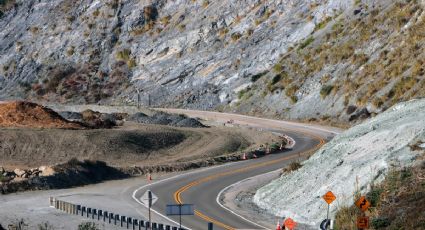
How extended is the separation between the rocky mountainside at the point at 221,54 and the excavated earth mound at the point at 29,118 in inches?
878

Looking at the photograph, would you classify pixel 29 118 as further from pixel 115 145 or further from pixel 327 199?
pixel 327 199

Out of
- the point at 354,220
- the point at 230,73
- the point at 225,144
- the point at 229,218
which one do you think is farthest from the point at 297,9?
the point at 354,220

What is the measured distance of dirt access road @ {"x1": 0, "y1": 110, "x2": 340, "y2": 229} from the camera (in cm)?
3058

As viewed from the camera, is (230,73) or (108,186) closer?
(108,186)

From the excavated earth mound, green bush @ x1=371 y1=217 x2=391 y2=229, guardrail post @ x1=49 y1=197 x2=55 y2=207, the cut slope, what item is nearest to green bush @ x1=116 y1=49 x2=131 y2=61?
the excavated earth mound

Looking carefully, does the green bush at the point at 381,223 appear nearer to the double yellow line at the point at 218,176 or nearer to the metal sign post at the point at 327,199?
the metal sign post at the point at 327,199

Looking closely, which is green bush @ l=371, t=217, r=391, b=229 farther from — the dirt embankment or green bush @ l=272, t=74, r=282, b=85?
green bush @ l=272, t=74, r=282, b=85

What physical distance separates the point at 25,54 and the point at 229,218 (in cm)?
8059

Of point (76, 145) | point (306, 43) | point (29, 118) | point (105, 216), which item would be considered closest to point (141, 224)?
point (105, 216)

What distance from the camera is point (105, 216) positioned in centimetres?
3025

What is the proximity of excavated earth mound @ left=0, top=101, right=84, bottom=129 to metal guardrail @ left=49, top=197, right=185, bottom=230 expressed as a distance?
23.1 meters

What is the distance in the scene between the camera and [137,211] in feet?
108

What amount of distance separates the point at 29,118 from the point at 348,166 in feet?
119

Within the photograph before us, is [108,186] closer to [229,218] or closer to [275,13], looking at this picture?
[229,218]
